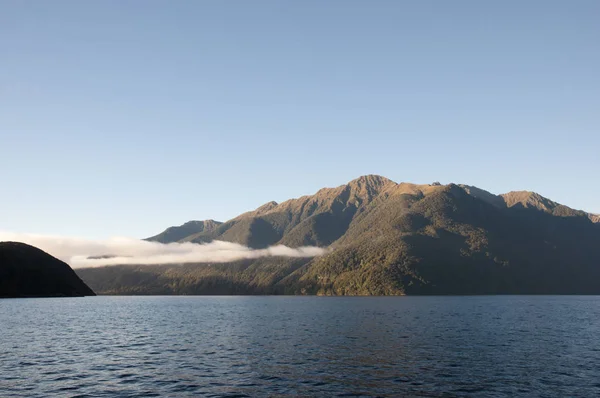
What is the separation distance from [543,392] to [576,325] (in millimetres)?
100821

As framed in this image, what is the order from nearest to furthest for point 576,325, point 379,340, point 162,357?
point 162,357
point 379,340
point 576,325

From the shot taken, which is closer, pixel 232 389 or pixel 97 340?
pixel 232 389

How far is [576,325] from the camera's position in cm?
13950

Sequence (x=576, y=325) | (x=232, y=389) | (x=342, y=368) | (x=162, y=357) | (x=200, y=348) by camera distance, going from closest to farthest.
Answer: (x=232, y=389)
(x=342, y=368)
(x=162, y=357)
(x=200, y=348)
(x=576, y=325)

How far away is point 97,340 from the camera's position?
343 feet

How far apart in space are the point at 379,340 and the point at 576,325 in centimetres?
7745

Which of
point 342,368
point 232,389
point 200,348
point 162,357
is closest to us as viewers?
point 232,389

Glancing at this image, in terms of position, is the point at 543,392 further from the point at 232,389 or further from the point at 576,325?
the point at 576,325

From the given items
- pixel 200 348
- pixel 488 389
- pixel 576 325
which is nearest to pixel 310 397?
pixel 488 389

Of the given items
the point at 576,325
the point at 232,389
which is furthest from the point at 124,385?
the point at 576,325

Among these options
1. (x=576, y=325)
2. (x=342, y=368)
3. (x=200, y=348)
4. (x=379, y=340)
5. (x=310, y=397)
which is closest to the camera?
(x=310, y=397)

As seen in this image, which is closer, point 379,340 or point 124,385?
point 124,385

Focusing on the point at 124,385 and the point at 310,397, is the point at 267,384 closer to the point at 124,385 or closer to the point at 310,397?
the point at 310,397

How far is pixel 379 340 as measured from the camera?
101 metres
